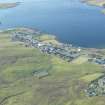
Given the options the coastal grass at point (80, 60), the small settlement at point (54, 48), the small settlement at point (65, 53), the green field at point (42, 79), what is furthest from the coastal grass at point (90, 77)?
the small settlement at point (54, 48)

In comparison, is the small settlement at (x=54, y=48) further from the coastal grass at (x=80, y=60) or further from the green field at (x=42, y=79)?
the green field at (x=42, y=79)

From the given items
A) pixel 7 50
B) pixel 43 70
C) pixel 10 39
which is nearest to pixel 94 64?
pixel 43 70

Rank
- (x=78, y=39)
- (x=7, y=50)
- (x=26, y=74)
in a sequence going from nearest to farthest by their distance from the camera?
1. (x=26, y=74)
2. (x=7, y=50)
3. (x=78, y=39)

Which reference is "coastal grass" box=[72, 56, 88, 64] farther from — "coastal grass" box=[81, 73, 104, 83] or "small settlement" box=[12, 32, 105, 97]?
"coastal grass" box=[81, 73, 104, 83]

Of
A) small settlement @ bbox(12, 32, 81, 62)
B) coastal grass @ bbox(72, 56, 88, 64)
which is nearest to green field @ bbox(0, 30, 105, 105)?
coastal grass @ bbox(72, 56, 88, 64)

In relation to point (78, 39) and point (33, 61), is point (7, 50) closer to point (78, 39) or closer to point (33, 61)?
point (33, 61)

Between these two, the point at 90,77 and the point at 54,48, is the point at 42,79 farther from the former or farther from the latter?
the point at 54,48

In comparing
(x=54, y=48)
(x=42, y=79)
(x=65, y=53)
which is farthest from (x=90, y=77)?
(x=54, y=48)

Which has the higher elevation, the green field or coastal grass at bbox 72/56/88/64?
coastal grass at bbox 72/56/88/64

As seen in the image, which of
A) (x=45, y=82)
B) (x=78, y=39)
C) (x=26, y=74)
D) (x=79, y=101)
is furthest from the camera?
(x=78, y=39)
